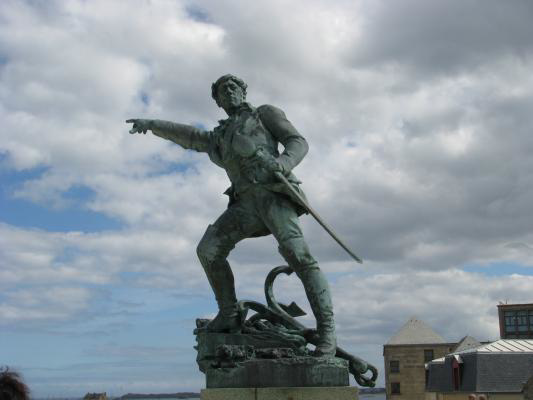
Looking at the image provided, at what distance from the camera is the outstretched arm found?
872cm

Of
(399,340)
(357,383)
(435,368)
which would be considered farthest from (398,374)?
(357,383)

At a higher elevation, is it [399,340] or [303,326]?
[399,340]

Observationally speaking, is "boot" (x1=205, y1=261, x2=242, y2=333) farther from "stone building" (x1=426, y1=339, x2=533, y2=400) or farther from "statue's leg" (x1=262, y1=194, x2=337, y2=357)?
"stone building" (x1=426, y1=339, x2=533, y2=400)

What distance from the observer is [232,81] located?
28.0 ft

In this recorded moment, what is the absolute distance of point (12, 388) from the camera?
3.95 metres

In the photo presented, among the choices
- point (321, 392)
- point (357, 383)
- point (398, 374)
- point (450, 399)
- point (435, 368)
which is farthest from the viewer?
point (398, 374)

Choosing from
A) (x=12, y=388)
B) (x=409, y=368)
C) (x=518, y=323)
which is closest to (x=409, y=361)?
(x=409, y=368)

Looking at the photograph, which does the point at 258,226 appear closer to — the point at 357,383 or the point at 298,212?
the point at 298,212

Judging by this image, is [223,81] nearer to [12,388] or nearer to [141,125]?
[141,125]

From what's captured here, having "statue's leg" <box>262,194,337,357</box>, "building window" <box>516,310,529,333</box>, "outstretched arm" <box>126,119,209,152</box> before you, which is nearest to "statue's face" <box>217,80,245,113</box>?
"outstretched arm" <box>126,119,209,152</box>

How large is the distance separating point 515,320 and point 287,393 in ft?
286

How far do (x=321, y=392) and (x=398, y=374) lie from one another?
242 feet

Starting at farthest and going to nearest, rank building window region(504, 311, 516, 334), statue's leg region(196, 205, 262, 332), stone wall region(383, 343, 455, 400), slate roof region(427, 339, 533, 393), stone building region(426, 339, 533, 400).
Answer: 1. building window region(504, 311, 516, 334)
2. stone wall region(383, 343, 455, 400)
3. slate roof region(427, 339, 533, 393)
4. stone building region(426, 339, 533, 400)
5. statue's leg region(196, 205, 262, 332)

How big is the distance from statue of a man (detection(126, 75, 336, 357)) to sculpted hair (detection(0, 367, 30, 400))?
13.4ft
